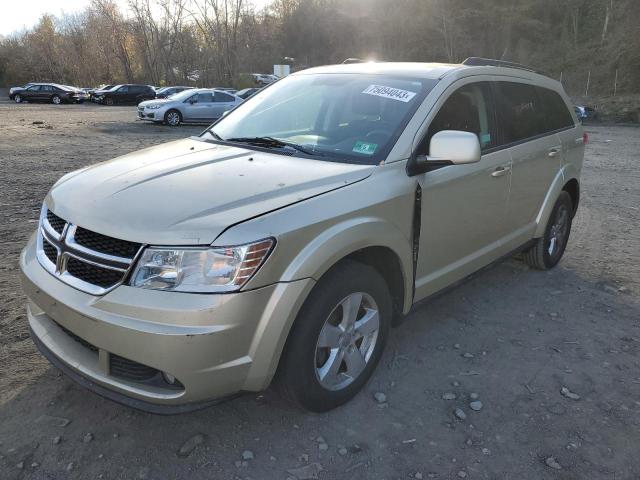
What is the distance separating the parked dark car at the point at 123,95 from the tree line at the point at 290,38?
571 inches

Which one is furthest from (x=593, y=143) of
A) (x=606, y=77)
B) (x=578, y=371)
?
(x=606, y=77)

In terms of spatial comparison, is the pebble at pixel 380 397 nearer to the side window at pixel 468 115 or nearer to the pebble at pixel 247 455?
the pebble at pixel 247 455

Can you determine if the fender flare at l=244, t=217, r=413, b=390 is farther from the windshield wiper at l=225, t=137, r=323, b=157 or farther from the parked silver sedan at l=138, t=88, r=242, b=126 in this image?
the parked silver sedan at l=138, t=88, r=242, b=126

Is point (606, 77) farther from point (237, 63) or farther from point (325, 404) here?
point (325, 404)

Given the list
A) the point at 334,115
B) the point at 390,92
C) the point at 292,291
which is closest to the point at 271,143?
the point at 334,115

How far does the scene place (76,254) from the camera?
2.45 metres

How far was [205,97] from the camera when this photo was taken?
21.9m

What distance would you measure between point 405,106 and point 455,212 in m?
0.74

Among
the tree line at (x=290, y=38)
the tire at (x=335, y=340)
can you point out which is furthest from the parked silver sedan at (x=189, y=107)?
the tree line at (x=290, y=38)

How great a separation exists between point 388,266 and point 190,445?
141 cm

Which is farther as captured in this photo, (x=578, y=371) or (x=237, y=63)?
(x=237, y=63)

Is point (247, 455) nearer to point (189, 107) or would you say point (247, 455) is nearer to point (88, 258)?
point (88, 258)

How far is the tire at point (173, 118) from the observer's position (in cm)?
2103

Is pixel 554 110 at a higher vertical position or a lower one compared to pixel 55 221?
higher
